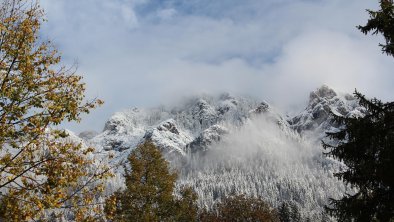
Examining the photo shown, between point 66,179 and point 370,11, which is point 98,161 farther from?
point 370,11

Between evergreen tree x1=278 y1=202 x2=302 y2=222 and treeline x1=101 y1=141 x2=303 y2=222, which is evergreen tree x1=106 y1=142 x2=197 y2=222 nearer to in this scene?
treeline x1=101 y1=141 x2=303 y2=222

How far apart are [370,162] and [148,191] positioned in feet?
40.2

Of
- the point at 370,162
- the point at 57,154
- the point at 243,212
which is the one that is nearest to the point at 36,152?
the point at 57,154

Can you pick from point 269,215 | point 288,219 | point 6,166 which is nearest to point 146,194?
point 6,166

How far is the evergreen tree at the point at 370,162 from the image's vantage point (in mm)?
13180

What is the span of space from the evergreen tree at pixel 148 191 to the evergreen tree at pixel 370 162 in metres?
10.4

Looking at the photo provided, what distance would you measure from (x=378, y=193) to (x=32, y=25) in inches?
468

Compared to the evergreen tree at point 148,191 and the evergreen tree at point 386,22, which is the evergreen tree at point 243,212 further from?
the evergreen tree at point 386,22

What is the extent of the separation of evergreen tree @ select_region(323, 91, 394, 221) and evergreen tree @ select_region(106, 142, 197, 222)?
1040cm

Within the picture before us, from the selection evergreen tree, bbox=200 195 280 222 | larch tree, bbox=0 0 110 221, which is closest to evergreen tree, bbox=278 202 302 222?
evergreen tree, bbox=200 195 280 222

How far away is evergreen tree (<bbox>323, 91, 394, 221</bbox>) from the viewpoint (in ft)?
43.2

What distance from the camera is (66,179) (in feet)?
29.5

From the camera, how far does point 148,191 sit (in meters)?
21.9

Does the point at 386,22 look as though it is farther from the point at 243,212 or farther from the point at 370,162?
the point at 243,212
